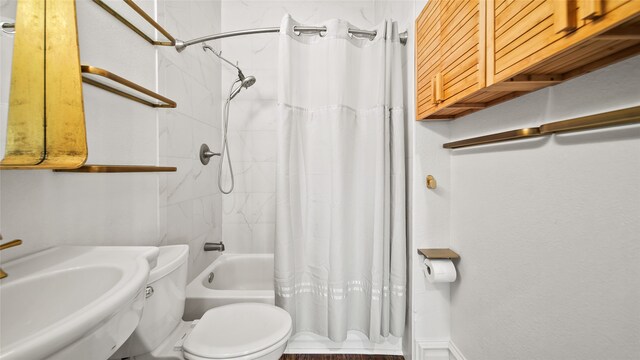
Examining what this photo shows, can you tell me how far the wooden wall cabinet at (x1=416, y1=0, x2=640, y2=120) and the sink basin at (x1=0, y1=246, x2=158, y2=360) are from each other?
3.27ft

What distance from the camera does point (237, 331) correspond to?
3.88 ft

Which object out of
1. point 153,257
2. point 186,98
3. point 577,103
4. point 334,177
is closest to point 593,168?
point 577,103

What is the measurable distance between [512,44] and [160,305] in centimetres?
142

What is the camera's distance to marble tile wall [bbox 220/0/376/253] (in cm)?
220

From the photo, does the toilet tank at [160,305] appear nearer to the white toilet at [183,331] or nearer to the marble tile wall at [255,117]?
the white toilet at [183,331]

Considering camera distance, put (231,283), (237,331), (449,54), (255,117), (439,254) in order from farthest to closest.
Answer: (255,117)
(231,283)
(439,254)
(237,331)
(449,54)

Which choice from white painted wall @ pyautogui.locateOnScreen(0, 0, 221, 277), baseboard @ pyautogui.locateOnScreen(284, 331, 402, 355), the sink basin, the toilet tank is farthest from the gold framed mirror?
baseboard @ pyautogui.locateOnScreen(284, 331, 402, 355)

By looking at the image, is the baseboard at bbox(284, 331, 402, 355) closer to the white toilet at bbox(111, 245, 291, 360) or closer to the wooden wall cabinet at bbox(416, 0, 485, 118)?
the white toilet at bbox(111, 245, 291, 360)

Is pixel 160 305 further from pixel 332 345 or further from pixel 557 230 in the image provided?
pixel 557 230

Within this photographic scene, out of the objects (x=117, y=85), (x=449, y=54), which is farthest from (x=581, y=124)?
(x=117, y=85)

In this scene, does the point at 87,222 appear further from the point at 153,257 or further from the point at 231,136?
the point at 231,136

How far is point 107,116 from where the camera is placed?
1.06 m

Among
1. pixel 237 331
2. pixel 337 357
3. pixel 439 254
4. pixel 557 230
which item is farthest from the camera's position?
pixel 337 357

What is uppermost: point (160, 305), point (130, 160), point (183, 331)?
point (130, 160)
